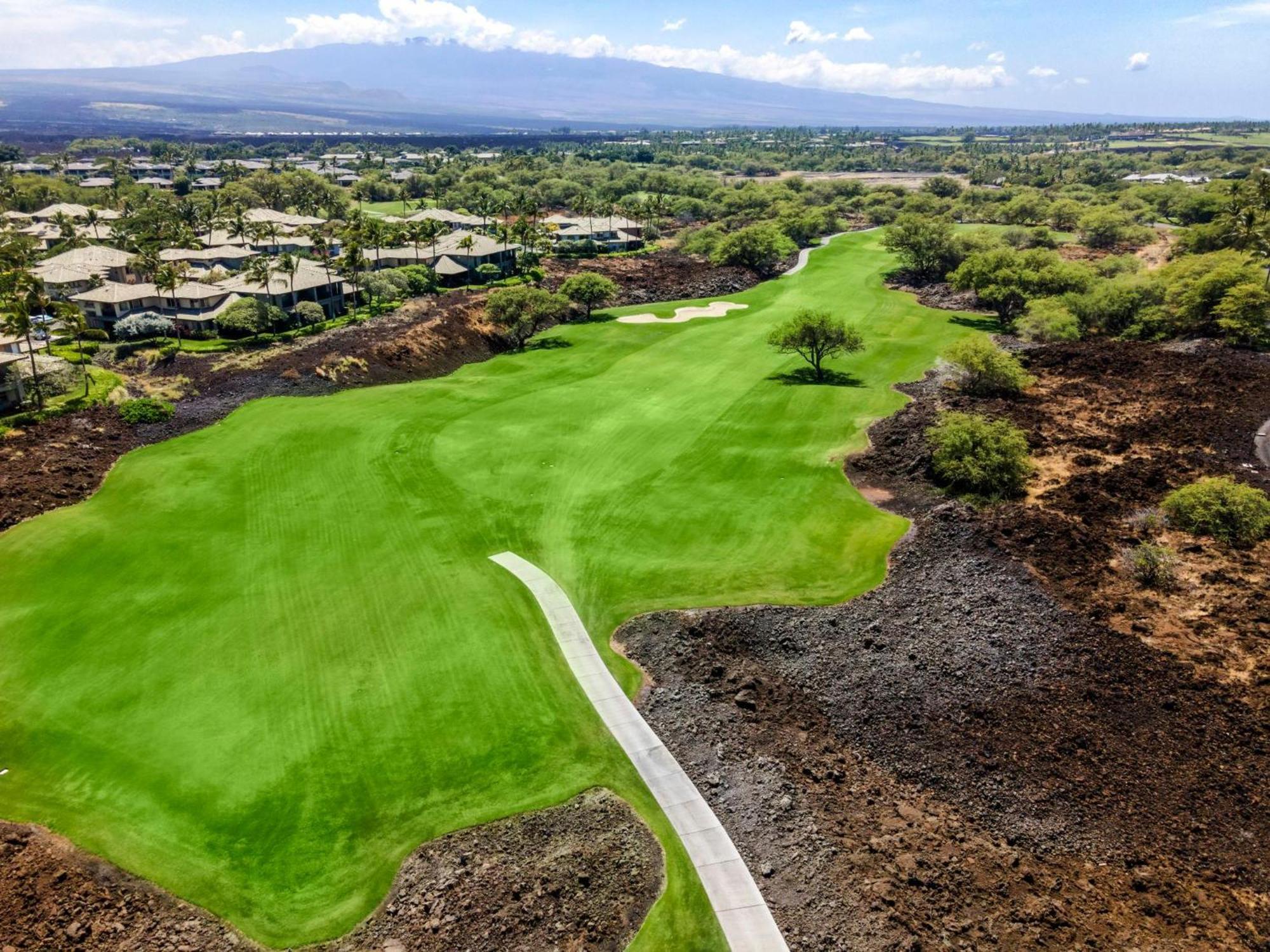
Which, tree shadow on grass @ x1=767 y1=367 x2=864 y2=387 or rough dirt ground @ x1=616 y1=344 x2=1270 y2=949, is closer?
rough dirt ground @ x1=616 y1=344 x2=1270 y2=949

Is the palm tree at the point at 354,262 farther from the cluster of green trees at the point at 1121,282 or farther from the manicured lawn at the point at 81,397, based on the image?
the cluster of green trees at the point at 1121,282

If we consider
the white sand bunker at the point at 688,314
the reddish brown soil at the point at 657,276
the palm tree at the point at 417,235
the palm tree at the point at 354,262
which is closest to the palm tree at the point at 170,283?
the palm tree at the point at 354,262

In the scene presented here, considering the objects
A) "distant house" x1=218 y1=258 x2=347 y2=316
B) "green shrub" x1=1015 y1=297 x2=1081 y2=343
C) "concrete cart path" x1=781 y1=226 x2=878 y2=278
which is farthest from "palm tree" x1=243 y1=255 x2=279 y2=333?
"green shrub" x1=1015 y1=297 x2=1081 y2=343

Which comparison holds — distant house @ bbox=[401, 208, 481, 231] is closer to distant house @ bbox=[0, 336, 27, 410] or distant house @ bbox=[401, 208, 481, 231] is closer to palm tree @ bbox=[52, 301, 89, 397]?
palm tree @ bbox=[52, 301, 89, 397]

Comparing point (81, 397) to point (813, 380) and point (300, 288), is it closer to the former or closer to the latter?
point (300, 288)

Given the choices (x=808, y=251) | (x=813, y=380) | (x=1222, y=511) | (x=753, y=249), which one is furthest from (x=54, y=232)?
(x=1222, y=511)

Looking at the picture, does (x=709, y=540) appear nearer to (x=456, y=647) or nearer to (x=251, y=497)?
(x=456, y=647)
